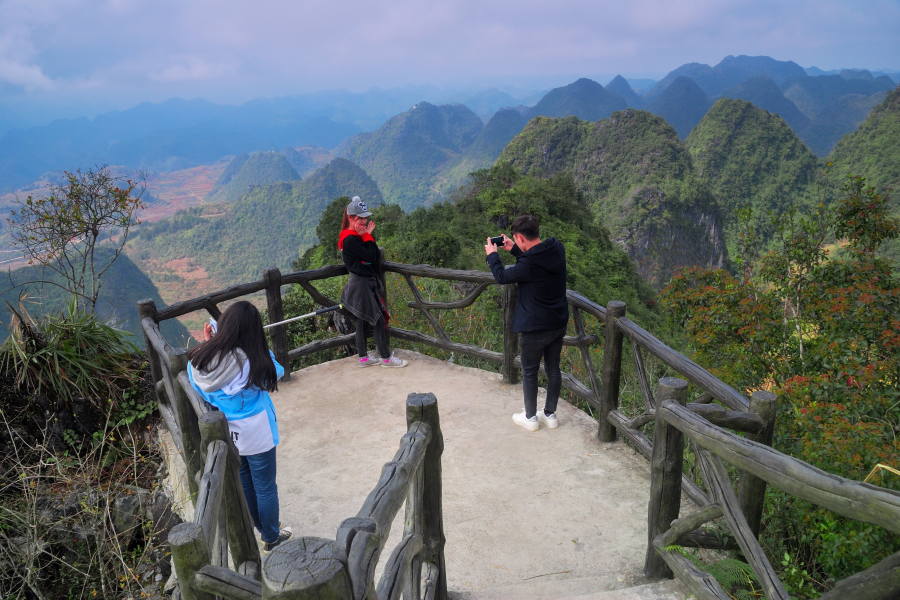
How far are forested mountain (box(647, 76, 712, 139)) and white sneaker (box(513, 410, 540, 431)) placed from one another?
168575mm

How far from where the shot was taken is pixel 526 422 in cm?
407

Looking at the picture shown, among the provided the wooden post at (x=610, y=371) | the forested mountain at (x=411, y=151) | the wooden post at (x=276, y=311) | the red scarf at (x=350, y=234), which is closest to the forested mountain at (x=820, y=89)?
the forested mountain at (x=411, y=151)

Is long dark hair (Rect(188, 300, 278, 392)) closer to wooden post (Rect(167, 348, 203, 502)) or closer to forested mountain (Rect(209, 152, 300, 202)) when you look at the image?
wooden post (Rect(167, 348, 203, 502))

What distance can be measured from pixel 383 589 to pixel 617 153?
59.8 metres

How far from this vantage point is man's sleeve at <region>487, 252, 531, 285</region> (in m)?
3.53

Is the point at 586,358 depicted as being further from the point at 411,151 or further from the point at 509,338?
the point at 411,151

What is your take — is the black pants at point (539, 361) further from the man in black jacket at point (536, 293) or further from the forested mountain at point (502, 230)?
the forested mountain at point (502, 230)

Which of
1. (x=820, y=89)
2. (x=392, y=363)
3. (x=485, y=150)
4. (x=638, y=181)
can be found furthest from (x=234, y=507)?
(x=820, y=89)

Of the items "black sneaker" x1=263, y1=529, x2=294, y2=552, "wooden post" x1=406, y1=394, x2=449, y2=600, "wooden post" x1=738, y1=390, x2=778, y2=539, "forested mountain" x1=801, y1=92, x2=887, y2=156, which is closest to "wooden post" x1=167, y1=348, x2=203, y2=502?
"black sneaker" x1=263, y1=529, x2=294, y2=552

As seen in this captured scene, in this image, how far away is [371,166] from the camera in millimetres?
145625

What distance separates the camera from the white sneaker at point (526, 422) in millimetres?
4051

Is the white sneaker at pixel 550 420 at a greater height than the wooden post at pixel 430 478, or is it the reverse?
the wooden post at pixel 430 478

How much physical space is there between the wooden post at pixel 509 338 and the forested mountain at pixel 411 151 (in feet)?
374

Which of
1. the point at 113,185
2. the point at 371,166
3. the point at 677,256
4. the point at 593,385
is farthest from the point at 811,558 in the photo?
the point at 371,166
